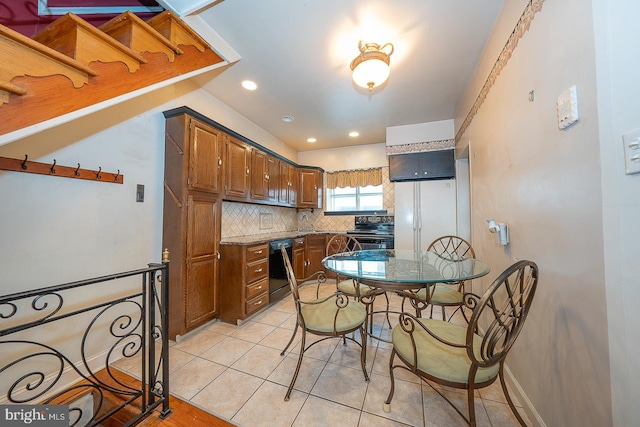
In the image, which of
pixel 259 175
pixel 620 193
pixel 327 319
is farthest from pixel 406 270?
pixel 259 175

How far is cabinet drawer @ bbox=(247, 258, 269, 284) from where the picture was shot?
8.59ft

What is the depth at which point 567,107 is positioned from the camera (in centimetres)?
99

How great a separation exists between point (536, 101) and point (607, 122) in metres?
0.56

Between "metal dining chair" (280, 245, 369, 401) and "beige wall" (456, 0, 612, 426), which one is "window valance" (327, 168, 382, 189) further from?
"metal dining chair" (280, 245, 369, 401)

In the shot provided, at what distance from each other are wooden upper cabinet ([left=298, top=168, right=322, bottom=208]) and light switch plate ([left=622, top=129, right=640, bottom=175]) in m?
3.99

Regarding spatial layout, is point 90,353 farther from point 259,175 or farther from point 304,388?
point 259,175

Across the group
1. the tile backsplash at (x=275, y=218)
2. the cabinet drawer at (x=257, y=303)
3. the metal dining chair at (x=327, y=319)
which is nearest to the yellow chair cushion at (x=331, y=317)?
the metal dining chair at (x=327, y=319)

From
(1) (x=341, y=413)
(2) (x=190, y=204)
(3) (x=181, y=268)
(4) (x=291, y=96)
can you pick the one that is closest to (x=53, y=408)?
(3) (x=181, y=268)

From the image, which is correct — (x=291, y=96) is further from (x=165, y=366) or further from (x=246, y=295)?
(x=165, y=366)

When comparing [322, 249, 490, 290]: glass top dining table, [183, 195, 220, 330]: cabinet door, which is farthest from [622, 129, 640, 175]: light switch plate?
[183, 195, 220, 330]: cabinet door

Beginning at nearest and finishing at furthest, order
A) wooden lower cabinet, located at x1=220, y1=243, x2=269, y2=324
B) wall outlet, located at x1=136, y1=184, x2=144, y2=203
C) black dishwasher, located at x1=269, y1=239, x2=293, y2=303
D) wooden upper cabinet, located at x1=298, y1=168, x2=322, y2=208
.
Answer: wall outlet, located at x1=136, y1=184, x2=144, y2=203 → wooden lower cabinet, located at x1=220, y1=243, x2=269, y2=324 → black dishwasher, located at x1=269, y1=239, x2=293, y2=303 → wooden upper cabinet, located at x1=298, y1=168, x2=322, y2=208

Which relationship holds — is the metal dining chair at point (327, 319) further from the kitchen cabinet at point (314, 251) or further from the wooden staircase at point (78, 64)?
the kitchen cabinet at point (314, 251)

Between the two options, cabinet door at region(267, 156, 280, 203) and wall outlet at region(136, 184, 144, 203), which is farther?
cabinet door at region(267, 156, 280, 203)

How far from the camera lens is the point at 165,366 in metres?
1.43
